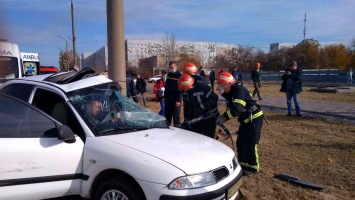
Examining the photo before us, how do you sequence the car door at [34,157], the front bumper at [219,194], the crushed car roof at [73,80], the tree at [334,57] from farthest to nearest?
the tree at [334,57], the crushed car roof at [73,80], the car door at [34,157], the front bumper at [219,194]

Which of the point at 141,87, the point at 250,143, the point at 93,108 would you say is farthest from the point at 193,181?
the point at 141,87

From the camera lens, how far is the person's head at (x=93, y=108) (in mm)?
3492

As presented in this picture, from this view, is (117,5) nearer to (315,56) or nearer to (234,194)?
(234,194)

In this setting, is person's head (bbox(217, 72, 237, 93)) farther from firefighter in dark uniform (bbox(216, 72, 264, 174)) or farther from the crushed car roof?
the crushed car roof

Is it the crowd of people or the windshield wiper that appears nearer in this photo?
the windshield wiper

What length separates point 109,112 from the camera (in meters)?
3.67

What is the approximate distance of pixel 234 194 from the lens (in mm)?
3242

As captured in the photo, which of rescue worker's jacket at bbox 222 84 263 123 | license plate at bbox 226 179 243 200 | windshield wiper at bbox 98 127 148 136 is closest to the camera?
license plate at bbox 226 179 243 200

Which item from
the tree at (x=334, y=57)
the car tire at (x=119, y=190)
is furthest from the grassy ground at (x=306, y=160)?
the tree at (x=334, y=57)

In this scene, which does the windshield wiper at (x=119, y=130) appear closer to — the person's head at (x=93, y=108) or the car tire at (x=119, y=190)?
the person's head at (x=93, y=108)

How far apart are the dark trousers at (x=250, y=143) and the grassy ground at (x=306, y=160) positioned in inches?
8.0

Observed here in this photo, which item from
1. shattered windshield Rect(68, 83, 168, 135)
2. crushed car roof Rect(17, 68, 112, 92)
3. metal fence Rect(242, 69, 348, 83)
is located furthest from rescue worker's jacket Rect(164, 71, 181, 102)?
metal fence Rect(242, 69, 348, 83)

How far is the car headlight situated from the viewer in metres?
2.74

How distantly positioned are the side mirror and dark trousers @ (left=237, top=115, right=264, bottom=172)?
2.81 m
